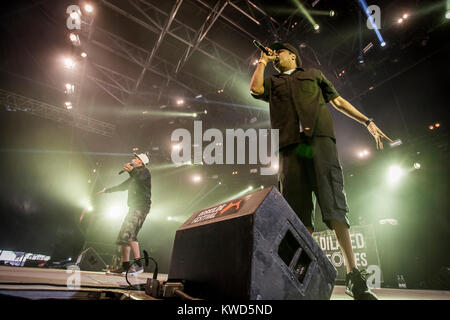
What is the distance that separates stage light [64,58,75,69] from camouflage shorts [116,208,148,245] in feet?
24.1

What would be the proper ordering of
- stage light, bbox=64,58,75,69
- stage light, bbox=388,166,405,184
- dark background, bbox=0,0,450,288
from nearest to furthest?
dark background, bbox=0,0,450,288 → stage light, bbox=388,166,405,184 → stage light, bbox=64,58,75,69

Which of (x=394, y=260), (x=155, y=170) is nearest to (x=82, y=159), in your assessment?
(x=155, y=170)

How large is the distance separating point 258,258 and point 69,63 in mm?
10203

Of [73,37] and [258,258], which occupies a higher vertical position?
[73,37]

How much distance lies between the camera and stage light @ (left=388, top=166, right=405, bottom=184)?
23.0 feet

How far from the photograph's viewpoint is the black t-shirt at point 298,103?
1.69m

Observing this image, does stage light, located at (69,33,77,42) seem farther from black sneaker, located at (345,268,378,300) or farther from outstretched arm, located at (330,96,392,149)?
black sneaker, located at (345,268,378,300)

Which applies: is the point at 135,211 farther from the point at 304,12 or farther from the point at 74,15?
the point at 74,15

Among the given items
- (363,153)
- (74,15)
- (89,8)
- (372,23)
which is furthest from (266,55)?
(74,15)

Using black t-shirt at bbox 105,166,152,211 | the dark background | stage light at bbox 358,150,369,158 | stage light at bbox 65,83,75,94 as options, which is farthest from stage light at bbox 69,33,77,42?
stage light at bbox 358,150,369,158

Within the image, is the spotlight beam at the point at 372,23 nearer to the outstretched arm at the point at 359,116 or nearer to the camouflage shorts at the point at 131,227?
the outstretched arm at the point at 359,116

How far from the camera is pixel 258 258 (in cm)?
92

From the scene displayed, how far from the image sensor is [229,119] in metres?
10.8
